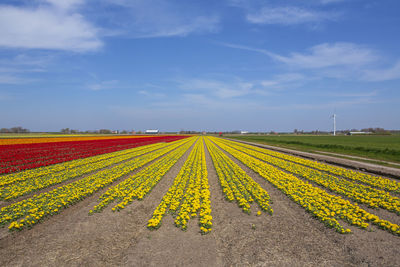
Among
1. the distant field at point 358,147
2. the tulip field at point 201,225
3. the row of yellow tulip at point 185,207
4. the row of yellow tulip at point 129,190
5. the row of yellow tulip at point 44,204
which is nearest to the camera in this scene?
the tulip field at point 201,225

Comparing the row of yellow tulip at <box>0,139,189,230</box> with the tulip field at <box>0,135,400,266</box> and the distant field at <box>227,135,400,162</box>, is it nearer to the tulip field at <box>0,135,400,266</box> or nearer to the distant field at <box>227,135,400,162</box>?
the tulip field at <box>0,135,400,266</box>

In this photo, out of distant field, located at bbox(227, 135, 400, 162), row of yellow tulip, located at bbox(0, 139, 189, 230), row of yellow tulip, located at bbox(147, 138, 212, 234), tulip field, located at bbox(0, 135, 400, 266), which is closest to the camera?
tulip field, located at bbox(0, 135, 400, 266)

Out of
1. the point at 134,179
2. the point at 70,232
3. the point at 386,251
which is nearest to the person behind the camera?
the point at 386,251

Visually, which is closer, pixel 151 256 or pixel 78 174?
pixel 151 256

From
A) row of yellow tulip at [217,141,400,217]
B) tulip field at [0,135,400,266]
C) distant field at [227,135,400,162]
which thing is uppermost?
distant field at [227,135,400,162]

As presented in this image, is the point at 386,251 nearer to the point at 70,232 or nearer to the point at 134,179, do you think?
the point at 70,232

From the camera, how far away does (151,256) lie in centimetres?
581

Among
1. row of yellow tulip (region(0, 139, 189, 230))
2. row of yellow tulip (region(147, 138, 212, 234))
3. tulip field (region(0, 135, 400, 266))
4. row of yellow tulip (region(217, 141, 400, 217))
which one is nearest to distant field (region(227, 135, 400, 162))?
row of yellow tulip (region(217, 141, 400, 217))

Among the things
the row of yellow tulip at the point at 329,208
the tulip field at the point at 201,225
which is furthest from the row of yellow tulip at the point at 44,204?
the row of yellow tulip at the point at 329,208

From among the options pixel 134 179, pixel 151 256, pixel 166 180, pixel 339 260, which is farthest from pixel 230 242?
pixel 134 179

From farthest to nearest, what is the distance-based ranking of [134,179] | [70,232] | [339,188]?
[134,179] → [339,188] → [70,232]

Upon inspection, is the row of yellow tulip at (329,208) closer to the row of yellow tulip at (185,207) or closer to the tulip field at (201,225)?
the tulip field at (201,225)

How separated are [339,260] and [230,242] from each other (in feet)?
9.85

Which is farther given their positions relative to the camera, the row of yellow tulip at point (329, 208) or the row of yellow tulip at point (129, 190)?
the row of yellow tulip at point (129, 190)
